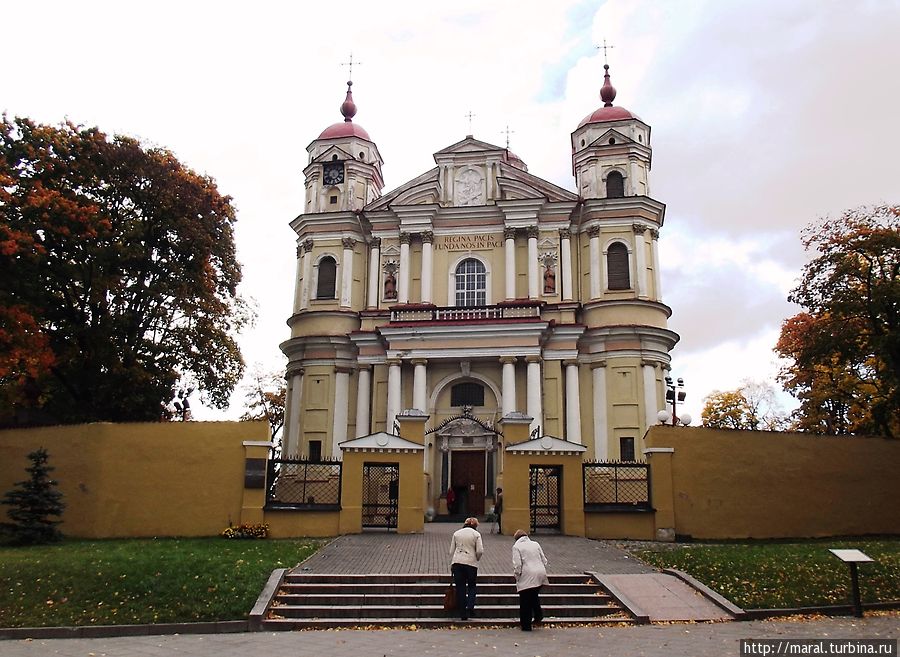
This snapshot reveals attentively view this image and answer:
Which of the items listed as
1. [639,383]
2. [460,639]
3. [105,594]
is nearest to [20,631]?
[105,594]

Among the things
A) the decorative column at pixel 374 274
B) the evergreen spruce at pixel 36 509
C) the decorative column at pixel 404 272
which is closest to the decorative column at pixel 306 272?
the decorative column at pixel 374 274

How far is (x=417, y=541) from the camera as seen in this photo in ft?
62.6

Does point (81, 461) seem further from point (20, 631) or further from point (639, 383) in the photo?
point (639, 383)

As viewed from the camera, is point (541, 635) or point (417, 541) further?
point (417, 541)

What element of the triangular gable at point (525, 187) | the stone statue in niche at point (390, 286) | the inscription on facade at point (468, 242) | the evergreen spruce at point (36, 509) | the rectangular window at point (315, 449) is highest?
the triangular gable at point (525, 187)

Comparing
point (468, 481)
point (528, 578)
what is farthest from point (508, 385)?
point (528, 578)

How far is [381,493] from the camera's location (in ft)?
89.2

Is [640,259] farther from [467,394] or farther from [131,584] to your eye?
[131,584]

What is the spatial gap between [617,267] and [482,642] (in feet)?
84.2

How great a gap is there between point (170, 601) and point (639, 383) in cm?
2344

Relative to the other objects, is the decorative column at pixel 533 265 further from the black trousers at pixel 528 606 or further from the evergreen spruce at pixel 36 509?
the black trousers at pixel 528 606

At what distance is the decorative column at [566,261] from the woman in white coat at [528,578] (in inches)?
913

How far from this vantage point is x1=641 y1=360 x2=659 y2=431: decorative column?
31.4 m

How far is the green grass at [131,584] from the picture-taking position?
11.8 m
